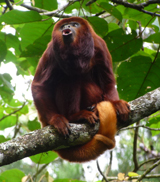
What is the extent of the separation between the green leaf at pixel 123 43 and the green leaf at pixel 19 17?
0.79 meters

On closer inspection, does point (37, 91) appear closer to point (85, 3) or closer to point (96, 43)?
point (96, 43)

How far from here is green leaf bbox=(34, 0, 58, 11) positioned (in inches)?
102

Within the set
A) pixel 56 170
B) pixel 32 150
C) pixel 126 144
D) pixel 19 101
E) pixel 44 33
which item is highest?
pixel 44 33

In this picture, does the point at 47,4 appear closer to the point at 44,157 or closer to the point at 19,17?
the point at 19,17

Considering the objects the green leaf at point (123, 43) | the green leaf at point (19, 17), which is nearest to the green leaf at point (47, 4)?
the green leaf at point (19, 17)

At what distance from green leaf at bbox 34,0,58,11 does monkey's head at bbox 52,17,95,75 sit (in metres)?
0.31

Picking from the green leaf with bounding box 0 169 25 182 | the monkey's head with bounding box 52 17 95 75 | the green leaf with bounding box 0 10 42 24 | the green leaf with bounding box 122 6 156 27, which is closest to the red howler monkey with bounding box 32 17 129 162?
the monkey's head with bounding box 52 17 95 75

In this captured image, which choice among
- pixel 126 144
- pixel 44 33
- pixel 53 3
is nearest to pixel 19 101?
pixel 44 33

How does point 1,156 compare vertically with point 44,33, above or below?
below

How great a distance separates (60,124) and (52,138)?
169mm

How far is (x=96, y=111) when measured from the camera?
222 cm

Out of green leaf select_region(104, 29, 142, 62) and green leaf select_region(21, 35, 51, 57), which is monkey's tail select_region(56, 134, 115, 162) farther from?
green leaf select_region(21, 35, 51, 57)

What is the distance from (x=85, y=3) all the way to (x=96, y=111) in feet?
3.96

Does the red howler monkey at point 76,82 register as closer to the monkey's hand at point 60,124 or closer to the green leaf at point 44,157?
the monkey's hand at point 60,124
